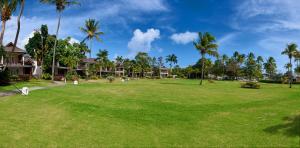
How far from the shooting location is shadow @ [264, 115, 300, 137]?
862 centimetres

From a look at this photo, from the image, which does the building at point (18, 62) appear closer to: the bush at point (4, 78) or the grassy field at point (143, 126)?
the bush at point (4, 78)

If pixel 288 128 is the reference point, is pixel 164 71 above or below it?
above

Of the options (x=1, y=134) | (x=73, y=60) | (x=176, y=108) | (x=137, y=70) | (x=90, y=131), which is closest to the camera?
(x=1, y=134)

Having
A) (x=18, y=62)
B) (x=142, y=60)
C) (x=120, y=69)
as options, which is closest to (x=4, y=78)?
(x=18, y=62)

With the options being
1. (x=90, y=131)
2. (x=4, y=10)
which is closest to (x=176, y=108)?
(x=90, y=131)

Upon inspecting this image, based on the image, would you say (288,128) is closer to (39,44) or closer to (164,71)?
(39,44)

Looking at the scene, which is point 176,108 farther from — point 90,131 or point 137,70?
point 137,70

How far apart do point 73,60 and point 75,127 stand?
49621 millimetres

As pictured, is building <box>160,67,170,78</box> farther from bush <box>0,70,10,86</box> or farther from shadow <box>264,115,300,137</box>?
shadow <box>264,115,300,137</box>

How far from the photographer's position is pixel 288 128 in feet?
30.7

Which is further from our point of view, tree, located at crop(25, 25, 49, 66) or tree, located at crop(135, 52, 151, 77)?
tree, located at crop(135, 52, 151, 77)

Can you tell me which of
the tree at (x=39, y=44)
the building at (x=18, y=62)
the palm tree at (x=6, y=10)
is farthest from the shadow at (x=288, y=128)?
the tree at (x=39, y=44)

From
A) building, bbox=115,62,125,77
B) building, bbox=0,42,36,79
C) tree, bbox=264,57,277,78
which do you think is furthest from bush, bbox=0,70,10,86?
Answer: tree, bbox=264,57,277,78

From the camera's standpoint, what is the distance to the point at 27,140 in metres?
8.15
